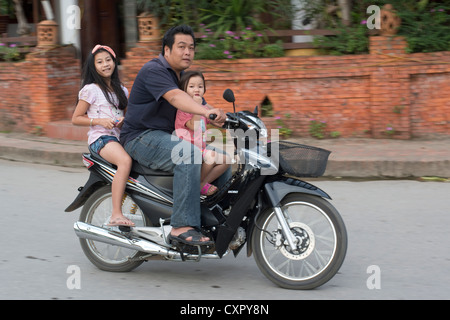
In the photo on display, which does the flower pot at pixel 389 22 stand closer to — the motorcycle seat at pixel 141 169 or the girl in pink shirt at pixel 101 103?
the girl in pink shirt at pixel 101 103

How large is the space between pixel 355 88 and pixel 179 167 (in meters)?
5.33

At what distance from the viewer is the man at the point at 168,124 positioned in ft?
14.4

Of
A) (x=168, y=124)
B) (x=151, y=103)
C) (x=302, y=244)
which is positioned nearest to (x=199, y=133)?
(x=168, y=124)

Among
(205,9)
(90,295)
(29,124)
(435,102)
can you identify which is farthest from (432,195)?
(29,124)

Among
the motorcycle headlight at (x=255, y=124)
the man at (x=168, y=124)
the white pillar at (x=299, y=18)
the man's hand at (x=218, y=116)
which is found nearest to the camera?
the man's hand at (x=218, y=116)

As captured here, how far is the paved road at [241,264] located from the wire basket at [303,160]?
0.81 meters

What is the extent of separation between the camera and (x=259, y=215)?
174 inches

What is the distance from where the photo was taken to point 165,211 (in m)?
4.62

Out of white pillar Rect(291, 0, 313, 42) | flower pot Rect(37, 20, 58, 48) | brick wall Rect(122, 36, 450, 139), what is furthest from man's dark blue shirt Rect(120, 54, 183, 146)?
flower pot Rect(37, 20, 58, 48)

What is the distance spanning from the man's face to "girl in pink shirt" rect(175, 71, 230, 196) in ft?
0.28

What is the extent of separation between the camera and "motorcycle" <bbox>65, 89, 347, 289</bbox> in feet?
14.0

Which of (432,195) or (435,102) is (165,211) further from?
(435,102)

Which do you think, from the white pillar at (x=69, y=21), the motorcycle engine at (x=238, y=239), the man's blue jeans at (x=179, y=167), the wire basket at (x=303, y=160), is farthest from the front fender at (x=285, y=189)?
the white pillar at (x=69, y=21)
